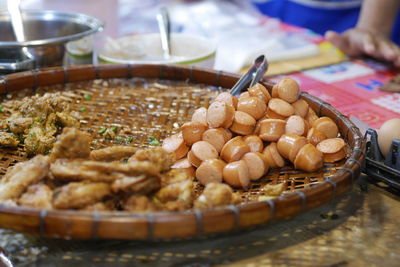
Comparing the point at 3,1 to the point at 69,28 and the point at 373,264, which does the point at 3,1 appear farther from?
the point at 373,264

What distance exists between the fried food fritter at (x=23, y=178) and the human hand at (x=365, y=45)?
195cm

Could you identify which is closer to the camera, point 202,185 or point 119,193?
point 119,193

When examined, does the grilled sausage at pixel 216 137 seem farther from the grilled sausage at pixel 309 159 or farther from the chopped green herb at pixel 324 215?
the chopped green herb at pixel 324 215

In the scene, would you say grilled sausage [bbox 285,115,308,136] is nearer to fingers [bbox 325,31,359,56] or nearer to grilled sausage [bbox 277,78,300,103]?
grilled sausage [bbox 277,78,300,103]

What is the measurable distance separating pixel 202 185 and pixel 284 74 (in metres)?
1.25

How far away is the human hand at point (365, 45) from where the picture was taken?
231cm

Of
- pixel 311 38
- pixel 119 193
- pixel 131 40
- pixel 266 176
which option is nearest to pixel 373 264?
pixel 266 176

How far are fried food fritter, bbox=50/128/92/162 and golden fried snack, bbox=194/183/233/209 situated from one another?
0.31m

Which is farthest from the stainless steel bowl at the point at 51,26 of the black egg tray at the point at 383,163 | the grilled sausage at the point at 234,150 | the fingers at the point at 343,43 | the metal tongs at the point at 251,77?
the fingers at the point at 343,43

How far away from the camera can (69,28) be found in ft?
7.01

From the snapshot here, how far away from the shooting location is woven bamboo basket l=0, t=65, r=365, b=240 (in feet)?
2.67

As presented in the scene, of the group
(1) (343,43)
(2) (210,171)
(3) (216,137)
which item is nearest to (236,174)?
(2) (210,171)

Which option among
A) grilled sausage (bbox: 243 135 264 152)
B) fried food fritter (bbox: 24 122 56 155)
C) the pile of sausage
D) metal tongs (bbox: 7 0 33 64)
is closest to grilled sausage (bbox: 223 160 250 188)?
the pile of sausage

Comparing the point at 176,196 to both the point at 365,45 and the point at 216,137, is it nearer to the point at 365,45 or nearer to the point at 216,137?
the point at 216,137
